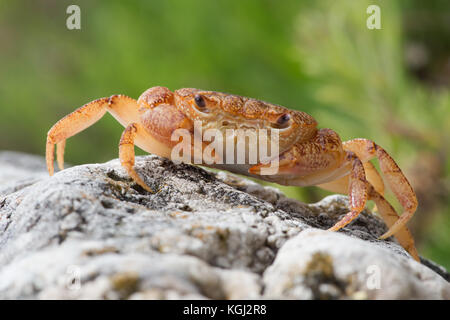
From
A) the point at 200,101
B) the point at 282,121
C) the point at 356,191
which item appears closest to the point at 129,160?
the point at 200,101

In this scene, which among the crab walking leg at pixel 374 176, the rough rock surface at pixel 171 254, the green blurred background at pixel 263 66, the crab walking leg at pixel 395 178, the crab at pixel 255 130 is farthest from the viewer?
the green blurred background at pixel 263 66

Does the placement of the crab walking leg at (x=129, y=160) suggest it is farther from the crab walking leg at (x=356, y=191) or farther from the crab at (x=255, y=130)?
the crab walking leg at (x=356, y=191)

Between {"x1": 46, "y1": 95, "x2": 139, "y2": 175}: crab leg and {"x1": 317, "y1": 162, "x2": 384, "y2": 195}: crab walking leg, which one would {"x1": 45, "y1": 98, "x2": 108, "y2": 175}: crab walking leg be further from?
{"x1": 317, "y1": 162, "x2": 384, "y2": 195}: crab walking leg

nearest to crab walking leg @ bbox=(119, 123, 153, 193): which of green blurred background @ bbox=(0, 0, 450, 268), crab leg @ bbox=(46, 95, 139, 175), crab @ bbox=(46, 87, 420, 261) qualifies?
crab @ bbox=(46, 87, 420, 261)

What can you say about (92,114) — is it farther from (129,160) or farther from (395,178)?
(395,178)

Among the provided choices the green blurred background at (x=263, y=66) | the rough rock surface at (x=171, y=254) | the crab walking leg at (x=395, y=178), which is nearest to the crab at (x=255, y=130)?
the crab walking leg at (x=395, y=178)

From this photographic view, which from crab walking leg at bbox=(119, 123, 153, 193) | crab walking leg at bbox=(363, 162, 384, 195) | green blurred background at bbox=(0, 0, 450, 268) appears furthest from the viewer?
green blurred background at bbox=(0, 0, 450, 268)

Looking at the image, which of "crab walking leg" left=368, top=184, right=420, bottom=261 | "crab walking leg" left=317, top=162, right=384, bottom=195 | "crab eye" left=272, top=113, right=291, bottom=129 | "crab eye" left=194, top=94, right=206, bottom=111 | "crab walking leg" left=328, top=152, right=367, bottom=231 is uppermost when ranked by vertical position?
"crab eye" left=194, top=94, right=206, bottom=111

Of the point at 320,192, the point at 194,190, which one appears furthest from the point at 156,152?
the point at 320,192
